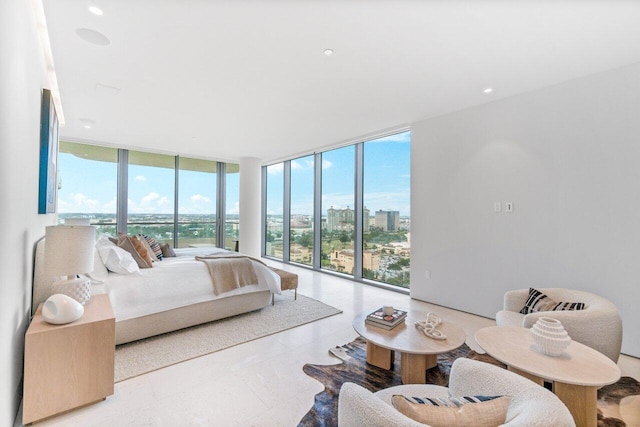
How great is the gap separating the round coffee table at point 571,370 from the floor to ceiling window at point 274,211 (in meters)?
6.06

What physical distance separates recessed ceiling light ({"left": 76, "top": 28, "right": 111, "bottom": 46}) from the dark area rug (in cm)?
313

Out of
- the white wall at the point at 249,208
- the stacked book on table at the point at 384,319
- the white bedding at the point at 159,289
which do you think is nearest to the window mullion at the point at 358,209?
the white bedding at the point at 159,289

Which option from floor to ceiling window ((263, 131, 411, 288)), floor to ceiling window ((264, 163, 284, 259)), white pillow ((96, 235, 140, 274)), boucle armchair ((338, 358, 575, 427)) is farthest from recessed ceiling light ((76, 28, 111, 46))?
floor to ceiling window ((264, 163, 284, 259))

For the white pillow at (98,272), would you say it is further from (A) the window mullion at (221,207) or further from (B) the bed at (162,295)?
(A) the window mullion at (221,207)

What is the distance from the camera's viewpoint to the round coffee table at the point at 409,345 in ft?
6.46

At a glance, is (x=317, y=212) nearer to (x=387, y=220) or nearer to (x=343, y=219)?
(x=343, y=219)

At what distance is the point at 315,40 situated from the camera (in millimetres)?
2242

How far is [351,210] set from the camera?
5.49 metres

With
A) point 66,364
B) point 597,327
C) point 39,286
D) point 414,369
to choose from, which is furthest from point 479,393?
point 39,286

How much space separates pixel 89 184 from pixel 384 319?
626 centimetres

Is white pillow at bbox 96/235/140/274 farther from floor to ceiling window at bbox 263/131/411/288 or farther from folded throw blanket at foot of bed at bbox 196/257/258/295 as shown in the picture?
floor to ceiling window at bbox 263/131/411/288

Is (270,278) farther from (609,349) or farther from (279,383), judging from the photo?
(609,349)

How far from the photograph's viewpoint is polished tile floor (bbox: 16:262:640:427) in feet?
5.84

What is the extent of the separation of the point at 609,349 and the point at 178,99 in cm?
472
